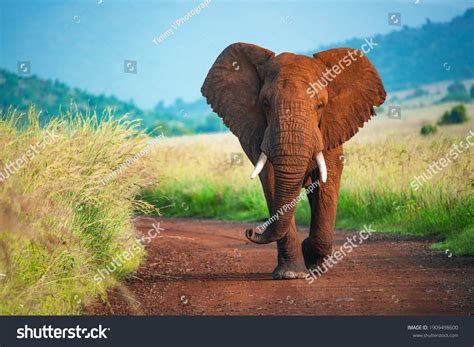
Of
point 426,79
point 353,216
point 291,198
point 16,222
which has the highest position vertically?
point 16,222

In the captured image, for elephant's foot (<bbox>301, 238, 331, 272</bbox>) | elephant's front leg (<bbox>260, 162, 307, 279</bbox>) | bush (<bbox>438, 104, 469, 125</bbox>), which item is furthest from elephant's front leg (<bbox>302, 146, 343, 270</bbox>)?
bush (<bbox>438, 104, 469, 125</bbox>)

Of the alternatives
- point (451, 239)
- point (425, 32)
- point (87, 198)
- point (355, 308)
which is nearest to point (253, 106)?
point (87, 198)

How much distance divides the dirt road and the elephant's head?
834 millimetres

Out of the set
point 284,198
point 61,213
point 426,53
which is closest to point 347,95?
point 284,198

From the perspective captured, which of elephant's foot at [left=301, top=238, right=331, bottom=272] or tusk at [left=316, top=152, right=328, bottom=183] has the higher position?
tusk at [left=316, top=152, right=328, bottom=183]

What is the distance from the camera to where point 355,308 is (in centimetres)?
998

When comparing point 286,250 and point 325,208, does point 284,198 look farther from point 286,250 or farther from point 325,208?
point 325,208

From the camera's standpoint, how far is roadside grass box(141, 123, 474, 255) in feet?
53.1

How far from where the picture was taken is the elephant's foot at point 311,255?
12484 mm

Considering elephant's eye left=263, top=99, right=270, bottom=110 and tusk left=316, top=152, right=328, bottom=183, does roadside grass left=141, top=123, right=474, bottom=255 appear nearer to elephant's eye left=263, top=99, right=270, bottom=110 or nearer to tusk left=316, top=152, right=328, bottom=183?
elephant's eye left=263, top=99, right=270, bottom=110

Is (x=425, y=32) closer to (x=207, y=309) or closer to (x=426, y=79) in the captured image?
(x=426, y=79)

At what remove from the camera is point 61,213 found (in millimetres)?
10102

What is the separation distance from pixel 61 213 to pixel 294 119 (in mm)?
2809

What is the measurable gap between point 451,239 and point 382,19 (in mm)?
143392
